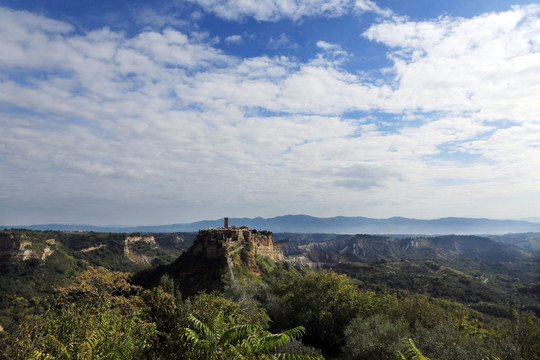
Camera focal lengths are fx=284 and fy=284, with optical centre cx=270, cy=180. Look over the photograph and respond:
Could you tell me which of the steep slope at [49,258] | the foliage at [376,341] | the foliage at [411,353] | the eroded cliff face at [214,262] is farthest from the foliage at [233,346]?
the steep slope at [49,258]

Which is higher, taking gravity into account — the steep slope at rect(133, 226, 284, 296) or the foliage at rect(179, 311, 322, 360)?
the foliage at rect(179, 311, 322, 360)

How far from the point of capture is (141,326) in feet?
45.5

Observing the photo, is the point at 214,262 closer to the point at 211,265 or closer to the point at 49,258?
the point at 211,265

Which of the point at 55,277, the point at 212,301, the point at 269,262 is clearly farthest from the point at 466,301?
the point at 55,277

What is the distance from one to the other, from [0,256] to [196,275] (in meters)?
110

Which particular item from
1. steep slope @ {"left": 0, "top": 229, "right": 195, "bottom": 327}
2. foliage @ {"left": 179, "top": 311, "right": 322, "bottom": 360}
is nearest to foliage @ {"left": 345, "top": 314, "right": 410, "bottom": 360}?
foliage @ {"left": 179, "top": 311, "right": 322, "bottom": 360}

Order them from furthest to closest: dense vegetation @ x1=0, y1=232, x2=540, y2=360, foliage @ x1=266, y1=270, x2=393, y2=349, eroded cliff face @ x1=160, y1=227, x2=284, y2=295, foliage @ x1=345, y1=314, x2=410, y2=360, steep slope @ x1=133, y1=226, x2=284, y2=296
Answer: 1. steep slope @ x1=133, y1=226, x2=284, y2=296
2. eroded cliff face @ x1=160, y1=227, x2=284, y2=295
3. foliage @ x1=266, y1=270, x2=393, y2=349
4. foliage @ x1=345, y1=314, x2=410, y2=360
5. dense vegetation @ x1=0, y1=232, x2=540, y2=360

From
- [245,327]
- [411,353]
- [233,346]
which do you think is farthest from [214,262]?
[411,353]

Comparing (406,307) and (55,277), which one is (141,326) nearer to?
(406,307)

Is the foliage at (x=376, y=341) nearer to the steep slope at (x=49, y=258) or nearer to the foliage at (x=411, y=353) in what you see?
the foliage at (x=411, y=353)

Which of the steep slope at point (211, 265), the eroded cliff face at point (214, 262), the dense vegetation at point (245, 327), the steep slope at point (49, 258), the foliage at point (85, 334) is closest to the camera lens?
the foliage at point (85, 334)

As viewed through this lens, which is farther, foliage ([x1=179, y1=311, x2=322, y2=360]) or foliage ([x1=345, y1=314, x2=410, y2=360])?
foliage ([x1=345, y1=314, x2=410, y2=360])

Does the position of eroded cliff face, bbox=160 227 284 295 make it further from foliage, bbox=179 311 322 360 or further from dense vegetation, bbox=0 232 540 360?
foliage, bbox=179 311 322 360

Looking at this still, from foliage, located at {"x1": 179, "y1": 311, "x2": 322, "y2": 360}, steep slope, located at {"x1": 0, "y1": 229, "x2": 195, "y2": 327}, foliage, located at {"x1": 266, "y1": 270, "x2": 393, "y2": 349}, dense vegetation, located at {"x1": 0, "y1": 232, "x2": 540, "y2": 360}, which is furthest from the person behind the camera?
steep slope, located at {"x1": 0, "y1": 229, "x2": 195, "y2": 327}
